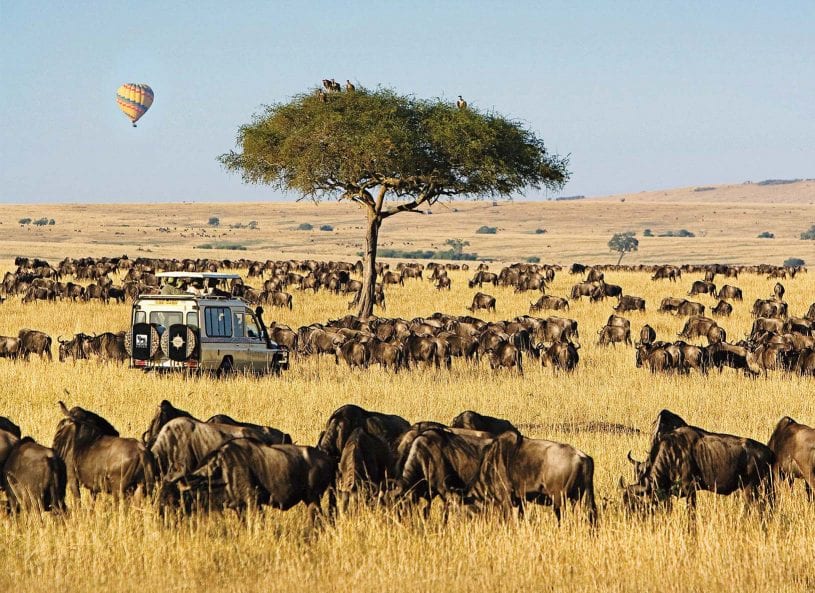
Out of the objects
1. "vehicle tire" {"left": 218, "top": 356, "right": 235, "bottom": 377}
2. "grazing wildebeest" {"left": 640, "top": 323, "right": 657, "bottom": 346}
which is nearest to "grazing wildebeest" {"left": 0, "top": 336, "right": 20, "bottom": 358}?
"vehicle tire" {"left": 218, "top": 356, "right": 235, "bottom": 377}

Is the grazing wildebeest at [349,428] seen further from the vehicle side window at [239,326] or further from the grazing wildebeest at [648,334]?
the grazing wildebeest at [648,334]

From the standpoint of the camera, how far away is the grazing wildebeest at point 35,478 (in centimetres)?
888

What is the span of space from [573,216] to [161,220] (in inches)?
2370

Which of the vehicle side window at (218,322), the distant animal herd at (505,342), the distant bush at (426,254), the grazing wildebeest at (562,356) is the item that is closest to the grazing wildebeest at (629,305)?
the distant animal herd at (505,342)

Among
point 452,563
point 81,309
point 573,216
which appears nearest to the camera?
point 452,563

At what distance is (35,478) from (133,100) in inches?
2977

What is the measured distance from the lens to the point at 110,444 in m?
9.41

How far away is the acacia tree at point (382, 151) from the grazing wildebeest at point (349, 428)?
78.4 feet

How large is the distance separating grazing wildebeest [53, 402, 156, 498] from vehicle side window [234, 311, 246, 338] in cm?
1011

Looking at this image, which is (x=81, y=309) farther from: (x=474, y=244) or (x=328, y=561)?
(x=474, y=244)

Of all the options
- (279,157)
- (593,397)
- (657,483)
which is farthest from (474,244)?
(657,483)

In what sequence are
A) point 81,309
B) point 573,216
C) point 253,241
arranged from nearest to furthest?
point 81,309 < point 253,241 < point 573,216

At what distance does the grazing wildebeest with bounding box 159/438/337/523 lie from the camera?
8.73 meters

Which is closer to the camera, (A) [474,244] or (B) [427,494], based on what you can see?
(B) [427,494]
